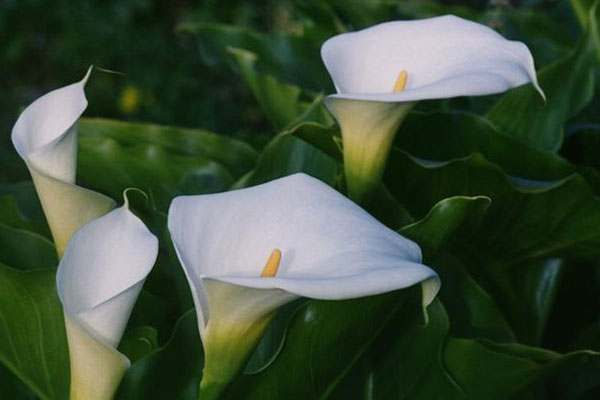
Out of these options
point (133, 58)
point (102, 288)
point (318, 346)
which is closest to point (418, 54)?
point (318, 346)

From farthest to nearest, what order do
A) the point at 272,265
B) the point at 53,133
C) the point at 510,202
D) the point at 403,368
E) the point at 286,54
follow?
the point at 286,54, the point at 510,202, the point at 403,368, the point at 53,133, the point at 272,265

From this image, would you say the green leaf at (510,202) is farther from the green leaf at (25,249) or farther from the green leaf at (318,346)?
the green leaf at (25,249)

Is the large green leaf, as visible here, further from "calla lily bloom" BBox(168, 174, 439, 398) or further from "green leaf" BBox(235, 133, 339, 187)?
"calla lily bloom" BBox(168, 174, 439, 398)

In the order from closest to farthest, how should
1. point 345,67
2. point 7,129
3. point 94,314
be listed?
Answer: point 94,314
point 345,67
point 7,129

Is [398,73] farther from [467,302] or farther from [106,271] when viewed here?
[106,271]

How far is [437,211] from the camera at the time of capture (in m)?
0.82

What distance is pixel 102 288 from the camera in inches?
27.1

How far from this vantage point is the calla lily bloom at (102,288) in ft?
2.16

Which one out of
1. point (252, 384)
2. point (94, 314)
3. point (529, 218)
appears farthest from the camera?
point (529, 218)

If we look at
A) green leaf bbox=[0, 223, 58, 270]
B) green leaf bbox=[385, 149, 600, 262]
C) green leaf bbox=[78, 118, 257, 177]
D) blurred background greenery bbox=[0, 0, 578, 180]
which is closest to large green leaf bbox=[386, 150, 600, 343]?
green leaf bbox=[385, 149, 600, 262]

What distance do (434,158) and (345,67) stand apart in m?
0.22

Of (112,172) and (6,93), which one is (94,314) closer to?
(112,172)

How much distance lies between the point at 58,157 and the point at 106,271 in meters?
0.11

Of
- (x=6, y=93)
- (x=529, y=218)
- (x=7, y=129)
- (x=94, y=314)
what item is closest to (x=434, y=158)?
(x=529, y=218)
